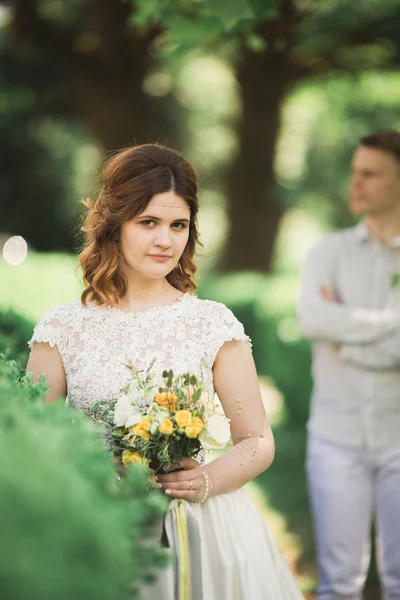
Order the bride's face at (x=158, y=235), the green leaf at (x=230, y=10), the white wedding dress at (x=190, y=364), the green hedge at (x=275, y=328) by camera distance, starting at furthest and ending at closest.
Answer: the green hedge at (x=275, y=328) → the green leaf at (x=230, y=10) → the bride's face at (x=158, y=235) → the white wedding dress at (x=190, y=364)

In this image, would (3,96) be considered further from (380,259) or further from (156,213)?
(156,213)

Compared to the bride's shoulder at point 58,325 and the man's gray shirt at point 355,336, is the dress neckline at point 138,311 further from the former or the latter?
the man's gray shirt at point 355,336

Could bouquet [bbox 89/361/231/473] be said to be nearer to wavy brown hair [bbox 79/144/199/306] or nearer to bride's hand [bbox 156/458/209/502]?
bride's hand [bbox 156/458/209/502]

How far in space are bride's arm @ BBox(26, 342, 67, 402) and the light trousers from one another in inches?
79.9

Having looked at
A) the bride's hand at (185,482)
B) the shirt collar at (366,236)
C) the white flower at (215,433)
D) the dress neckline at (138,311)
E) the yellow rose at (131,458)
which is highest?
the shirt collar at (366,236)

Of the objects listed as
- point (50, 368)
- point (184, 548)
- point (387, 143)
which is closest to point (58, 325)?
point (50, 368)

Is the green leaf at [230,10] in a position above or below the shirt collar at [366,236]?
above

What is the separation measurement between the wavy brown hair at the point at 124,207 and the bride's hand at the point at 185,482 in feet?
2.64

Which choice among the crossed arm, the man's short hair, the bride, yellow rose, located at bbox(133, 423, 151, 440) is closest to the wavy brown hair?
the bride

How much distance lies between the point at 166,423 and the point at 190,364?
582 mm

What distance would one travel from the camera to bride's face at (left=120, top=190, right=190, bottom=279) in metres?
3.17

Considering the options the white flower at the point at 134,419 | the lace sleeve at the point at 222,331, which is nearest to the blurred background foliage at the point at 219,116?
the lace sleeve at the point at 222,331

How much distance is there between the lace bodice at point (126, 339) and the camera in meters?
3.18


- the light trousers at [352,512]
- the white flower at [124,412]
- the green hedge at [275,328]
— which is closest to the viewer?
the white flower at [124,412]
